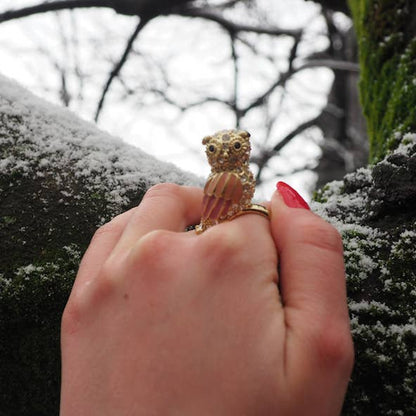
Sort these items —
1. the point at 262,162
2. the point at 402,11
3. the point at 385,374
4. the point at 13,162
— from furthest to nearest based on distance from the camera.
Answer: the point at 262,162, the point at 402,11, the point at 13,162, the point at 385,374

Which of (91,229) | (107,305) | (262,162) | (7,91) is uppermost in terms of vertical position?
(262,162)

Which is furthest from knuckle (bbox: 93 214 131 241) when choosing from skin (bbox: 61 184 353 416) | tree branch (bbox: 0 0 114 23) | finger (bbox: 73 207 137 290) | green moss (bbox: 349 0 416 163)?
tree branch (bbox: 0 0 114 23)

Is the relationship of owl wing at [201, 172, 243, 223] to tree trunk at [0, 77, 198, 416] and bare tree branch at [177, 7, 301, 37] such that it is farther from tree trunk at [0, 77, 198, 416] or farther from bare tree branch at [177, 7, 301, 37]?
bare tree branch at [177, 7, 301, 37]

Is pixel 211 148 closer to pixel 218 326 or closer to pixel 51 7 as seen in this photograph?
pixel 218 326

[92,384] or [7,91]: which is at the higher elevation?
[7,91]

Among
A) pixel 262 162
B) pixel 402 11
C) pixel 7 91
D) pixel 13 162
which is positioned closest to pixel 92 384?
pixel 13 162

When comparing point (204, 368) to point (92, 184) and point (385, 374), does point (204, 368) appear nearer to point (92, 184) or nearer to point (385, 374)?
point (385, 374)

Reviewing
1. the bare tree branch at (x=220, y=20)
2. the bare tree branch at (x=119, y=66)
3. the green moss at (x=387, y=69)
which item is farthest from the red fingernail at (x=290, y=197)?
the bare tree branch at (x=220, y=20)

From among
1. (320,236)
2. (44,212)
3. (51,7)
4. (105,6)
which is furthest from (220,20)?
(320,236)
